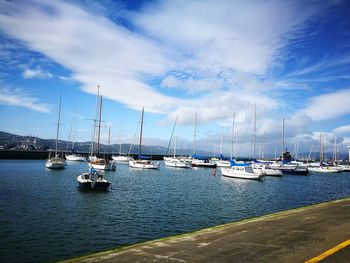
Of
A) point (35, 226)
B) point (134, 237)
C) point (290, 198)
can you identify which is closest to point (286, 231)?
point (134, 237)

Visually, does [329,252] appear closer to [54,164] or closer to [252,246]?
[252,246]

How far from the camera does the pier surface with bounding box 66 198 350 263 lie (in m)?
9.49

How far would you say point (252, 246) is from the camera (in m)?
10.8

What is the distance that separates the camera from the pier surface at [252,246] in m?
9.49

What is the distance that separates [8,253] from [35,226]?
5.29m

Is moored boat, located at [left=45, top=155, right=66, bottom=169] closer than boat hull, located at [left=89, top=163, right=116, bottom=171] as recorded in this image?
No

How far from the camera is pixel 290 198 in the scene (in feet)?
133

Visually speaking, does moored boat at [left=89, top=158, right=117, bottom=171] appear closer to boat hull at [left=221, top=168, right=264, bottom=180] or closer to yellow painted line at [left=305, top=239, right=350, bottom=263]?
boat hull at [left=221, top=168, right=264, bottom=180]

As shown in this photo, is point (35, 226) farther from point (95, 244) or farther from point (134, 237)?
point (134, 237)

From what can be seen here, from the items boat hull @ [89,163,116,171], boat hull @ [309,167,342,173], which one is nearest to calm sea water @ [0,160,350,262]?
boat hull @ [89,163,116,171]

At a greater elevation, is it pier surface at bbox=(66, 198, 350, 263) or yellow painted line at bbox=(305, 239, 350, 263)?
yellow painted line at bbox=(305, 239, 350, 263)

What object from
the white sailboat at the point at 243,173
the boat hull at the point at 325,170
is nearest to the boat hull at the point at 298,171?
the boat hull at the point at 325,170

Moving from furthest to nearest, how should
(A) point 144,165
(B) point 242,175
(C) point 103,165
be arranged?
(A) point 144,165 < (C) point 103,165 < (B) point 242,175

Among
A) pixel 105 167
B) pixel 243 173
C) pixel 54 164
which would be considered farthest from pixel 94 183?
pixel 54 164
